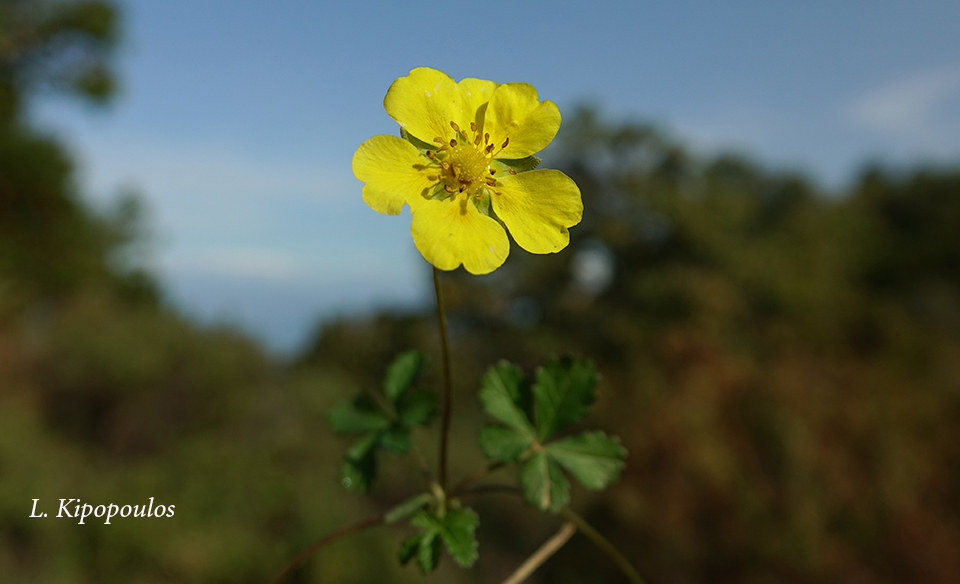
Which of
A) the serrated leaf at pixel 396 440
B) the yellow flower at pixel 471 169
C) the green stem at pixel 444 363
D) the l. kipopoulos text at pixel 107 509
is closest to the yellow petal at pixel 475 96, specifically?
the yellow flower at pixel 471 169

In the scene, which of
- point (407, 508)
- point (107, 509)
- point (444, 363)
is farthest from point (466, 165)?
point (107, 509)

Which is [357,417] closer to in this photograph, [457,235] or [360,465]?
[360,465]

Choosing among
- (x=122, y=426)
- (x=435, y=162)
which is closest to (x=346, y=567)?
(x=435, y=162)

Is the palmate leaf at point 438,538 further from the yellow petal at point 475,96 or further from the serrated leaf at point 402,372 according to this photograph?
the yellow petal at point 475,96

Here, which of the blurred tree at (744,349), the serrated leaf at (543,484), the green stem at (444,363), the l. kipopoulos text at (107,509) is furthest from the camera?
the blurred tree at (744,349)

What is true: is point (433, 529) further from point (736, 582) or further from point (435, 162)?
point (736, 582)

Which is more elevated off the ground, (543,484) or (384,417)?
(384,417)

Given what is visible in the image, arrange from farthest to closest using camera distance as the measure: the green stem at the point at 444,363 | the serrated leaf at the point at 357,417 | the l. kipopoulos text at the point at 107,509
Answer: the l. kipopoulos text at the point at 107,509 → the serrated leaf at the point at 357,417 → the green stem at the point at 444,363
